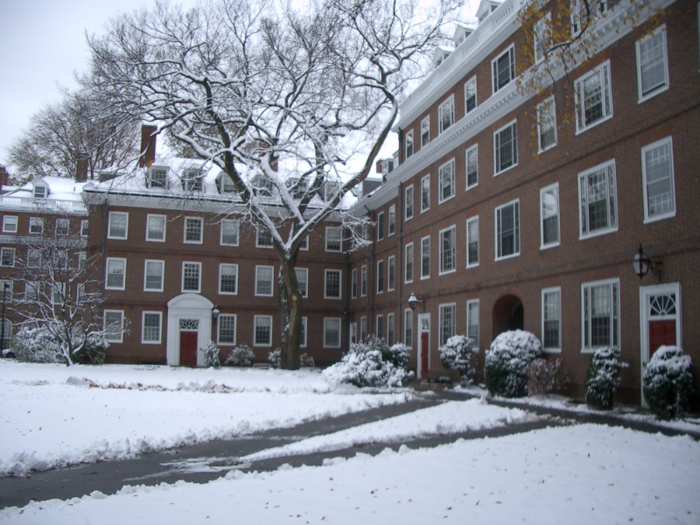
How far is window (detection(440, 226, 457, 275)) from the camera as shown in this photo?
2450 centimetres

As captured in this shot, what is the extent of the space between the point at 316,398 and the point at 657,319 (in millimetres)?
9050

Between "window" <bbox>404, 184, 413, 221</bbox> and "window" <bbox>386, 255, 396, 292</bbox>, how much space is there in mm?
2848

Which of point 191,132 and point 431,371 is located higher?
point 191,132

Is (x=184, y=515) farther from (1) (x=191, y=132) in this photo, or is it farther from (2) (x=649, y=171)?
(1) (x=191, y=132)

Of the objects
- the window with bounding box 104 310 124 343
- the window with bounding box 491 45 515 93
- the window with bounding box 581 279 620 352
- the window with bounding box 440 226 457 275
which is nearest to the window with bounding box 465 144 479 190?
the window with bounding box 440 226 457 275

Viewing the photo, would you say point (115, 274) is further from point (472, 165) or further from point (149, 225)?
point (472, 165)

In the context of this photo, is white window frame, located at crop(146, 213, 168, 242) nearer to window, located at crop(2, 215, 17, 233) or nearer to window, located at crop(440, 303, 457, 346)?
window, located at crop(2, 215, 17, 233)

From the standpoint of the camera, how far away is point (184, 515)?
5.67 meters

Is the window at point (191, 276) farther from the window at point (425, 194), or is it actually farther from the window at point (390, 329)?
the window at point (425, 194)

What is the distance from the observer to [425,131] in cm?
2797

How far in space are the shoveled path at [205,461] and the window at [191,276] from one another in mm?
23859

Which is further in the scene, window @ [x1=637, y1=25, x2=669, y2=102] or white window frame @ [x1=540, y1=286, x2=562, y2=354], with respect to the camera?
white window frame @ [x1=540, y1=286, x2=562, y2=354]

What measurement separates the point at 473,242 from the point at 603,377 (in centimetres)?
949

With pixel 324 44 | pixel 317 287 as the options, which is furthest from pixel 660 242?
pixel 317 287
